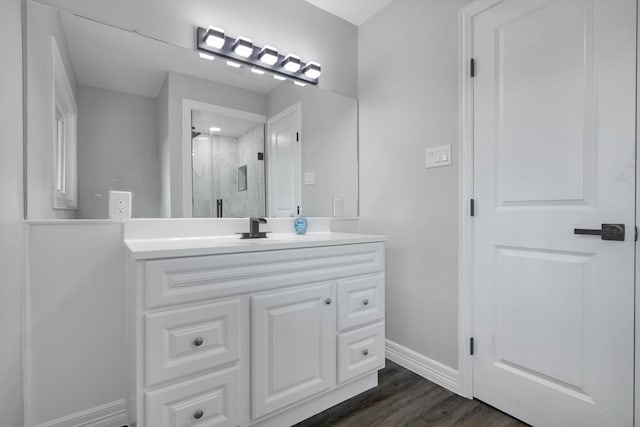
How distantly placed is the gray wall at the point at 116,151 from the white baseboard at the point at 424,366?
1702 millimetres

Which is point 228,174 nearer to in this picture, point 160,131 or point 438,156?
point 160,131

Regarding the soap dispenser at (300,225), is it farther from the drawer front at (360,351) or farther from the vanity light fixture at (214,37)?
the vanity light fixture at (214,37)

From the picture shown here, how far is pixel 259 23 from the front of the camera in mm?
1940

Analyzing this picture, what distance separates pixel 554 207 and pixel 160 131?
1.92 metres

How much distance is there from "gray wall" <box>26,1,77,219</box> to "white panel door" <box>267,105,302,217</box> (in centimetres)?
105

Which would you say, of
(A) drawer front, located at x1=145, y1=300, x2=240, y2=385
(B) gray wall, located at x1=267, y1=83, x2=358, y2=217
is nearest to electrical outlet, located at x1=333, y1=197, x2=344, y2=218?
(B) gray wall, located at x1=267, y1=83, x2=358, y2=217

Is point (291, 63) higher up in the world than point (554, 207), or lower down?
higher up

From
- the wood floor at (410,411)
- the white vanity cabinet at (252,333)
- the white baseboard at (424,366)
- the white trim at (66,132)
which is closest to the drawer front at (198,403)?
the white vanity cabinet at (252,333)

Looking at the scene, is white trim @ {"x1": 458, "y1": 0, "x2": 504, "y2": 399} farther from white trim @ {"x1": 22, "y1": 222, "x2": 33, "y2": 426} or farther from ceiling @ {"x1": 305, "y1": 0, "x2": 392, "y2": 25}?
white trim @ {"x1": 22, "y1": 222, "x2": 33, "y2": 426}

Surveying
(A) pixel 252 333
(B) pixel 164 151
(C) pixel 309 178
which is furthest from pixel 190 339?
(C) pixel 309 178

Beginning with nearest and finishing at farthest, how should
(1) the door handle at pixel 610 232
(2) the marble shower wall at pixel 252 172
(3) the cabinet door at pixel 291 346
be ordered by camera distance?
(1) the door handle at pixel 610 232 < (3) the cabinet door at pixel 291 346 < (2) the marble shower wall at pixel 252 172

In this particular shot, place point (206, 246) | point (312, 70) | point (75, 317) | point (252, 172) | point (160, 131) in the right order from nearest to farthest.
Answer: point (206, 246)
point (75, 317)
point (160, 131)
point (252, 172)
point (312, 70)

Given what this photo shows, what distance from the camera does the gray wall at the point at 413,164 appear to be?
1.79m

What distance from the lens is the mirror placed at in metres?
1.35
